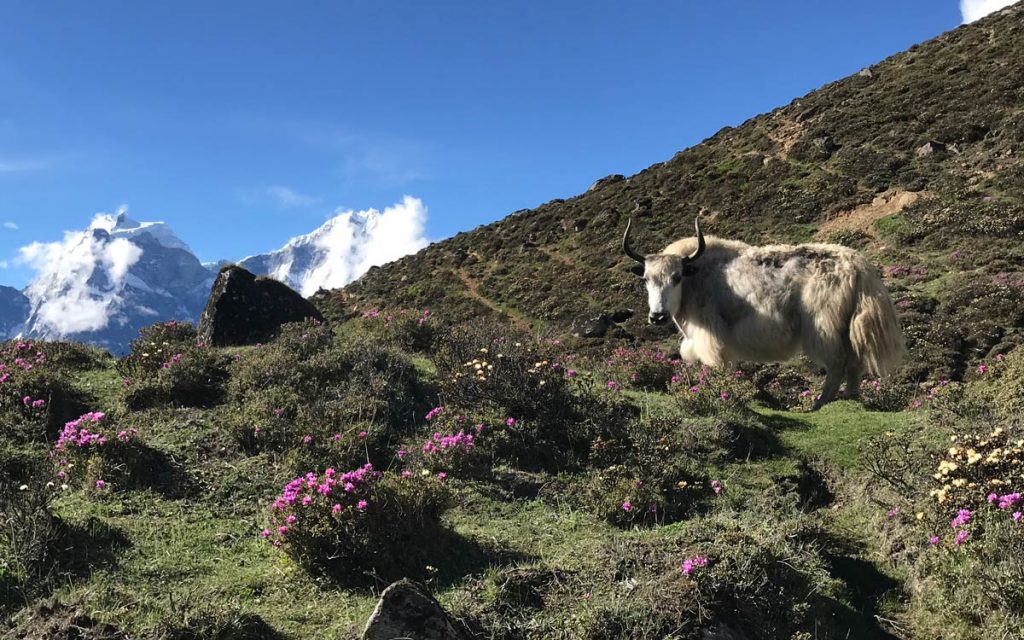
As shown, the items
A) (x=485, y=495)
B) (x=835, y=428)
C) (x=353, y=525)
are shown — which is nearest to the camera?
(x=353, y=525)

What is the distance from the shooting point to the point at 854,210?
24.0 meters

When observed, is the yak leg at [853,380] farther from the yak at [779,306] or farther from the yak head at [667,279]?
the yak head at [667,279]

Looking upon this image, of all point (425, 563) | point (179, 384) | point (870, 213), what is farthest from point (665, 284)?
point (870, 213)

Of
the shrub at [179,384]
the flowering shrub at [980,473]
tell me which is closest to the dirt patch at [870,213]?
the flowering shrub at [980,473]

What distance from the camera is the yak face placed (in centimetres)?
816

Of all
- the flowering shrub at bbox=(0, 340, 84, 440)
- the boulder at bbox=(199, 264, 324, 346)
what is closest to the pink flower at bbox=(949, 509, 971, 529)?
the flowering shrub at bbox=(0, 340, 84, 440)

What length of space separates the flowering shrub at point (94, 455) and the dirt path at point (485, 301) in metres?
17.0

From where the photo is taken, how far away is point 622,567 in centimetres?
387

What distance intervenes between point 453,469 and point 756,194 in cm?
2659

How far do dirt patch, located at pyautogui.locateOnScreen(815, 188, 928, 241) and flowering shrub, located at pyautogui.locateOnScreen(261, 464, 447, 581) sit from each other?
71.3 ft

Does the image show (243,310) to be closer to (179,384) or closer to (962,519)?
(179,384)

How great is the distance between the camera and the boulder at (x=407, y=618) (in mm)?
3045

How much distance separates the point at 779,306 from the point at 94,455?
7.06 m

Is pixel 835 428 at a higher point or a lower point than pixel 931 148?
lower
